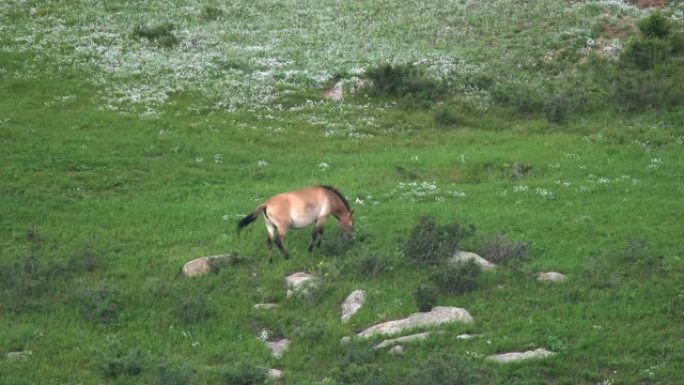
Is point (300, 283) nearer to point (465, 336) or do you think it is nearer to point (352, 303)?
point (352, 303)

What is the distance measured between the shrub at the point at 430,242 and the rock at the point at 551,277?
1.89 meters

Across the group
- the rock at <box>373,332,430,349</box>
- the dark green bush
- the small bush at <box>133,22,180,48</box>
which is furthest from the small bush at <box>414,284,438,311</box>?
the small bush at <box>133,22,180,48</box>

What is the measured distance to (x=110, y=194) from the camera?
26438 mm

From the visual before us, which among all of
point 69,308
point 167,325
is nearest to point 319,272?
point 167,325

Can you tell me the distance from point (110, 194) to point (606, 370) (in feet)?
51.1

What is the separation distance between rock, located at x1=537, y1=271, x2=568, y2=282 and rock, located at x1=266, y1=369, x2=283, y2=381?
5.94 meters

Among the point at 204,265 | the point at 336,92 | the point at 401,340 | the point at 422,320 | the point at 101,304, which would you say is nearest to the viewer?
the point at 401,340

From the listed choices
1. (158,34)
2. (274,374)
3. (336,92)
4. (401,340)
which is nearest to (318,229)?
(401,340)

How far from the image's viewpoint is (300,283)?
62.2ft

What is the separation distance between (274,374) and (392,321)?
8.87ft

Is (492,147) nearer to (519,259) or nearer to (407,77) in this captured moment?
(407,77)

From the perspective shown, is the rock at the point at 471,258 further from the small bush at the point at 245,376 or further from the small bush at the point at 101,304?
the small bush at the point at 101,304

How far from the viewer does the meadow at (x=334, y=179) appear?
16.2 metres

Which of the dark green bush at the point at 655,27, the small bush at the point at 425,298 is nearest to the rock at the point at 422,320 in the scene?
the small bush at the point at 425,298
